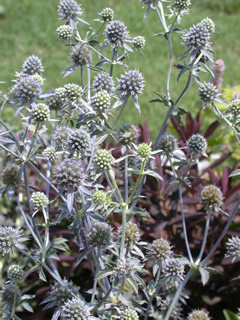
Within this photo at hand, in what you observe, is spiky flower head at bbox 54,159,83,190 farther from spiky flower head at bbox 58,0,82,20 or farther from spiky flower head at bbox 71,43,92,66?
spiky flower head at bbox 58,0,82,20

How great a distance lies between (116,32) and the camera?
2016 mm

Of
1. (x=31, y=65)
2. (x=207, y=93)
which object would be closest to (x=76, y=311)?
(x=207, y=93)

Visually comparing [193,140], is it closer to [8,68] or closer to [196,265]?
[196,265]

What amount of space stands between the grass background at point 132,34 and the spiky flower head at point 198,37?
262 centimetres

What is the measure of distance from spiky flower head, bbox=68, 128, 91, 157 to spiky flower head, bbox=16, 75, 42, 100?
1.12ft

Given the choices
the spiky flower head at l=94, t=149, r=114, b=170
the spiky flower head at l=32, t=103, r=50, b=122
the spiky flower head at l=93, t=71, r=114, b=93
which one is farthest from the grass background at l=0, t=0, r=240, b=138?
the spiky flower head at l=94, t=149, r=114, b=170

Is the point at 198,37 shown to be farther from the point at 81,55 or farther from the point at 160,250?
the point at 160,250

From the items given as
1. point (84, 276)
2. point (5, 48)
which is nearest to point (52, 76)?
point (5, 48)

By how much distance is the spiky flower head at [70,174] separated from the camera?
162cm

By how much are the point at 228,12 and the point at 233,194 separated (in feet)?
17.8

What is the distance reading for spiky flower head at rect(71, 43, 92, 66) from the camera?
6.57 ft

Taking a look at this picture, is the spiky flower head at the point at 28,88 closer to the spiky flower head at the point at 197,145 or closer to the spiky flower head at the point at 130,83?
the spiky flower head at the point at 130,83

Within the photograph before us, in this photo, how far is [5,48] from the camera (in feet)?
20.4

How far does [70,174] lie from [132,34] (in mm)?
4928
